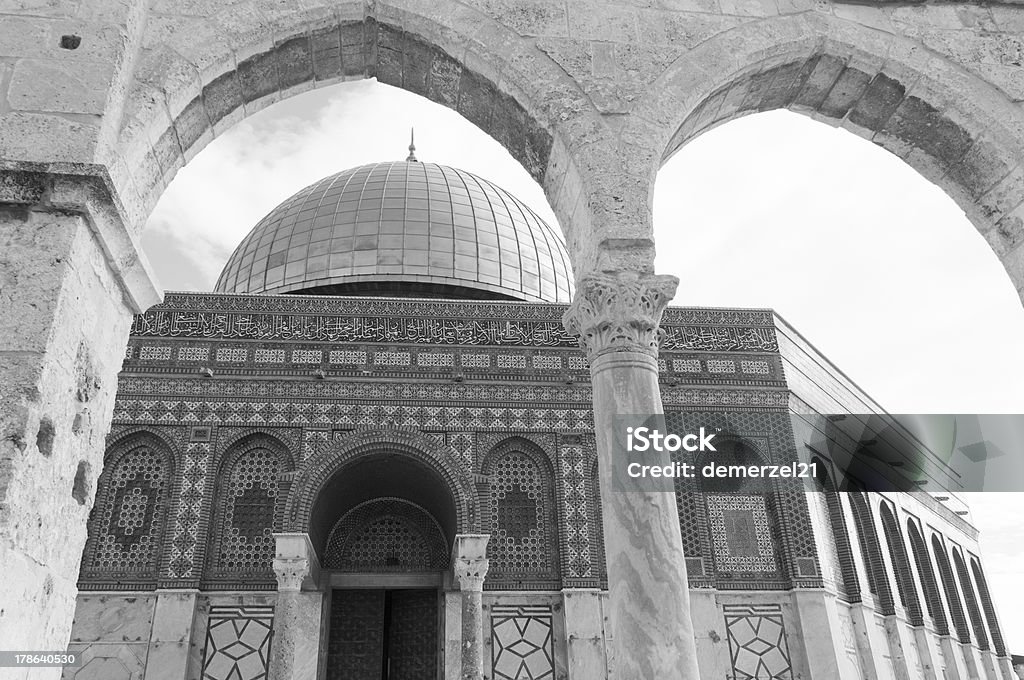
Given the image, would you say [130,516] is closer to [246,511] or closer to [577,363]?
[246,511]

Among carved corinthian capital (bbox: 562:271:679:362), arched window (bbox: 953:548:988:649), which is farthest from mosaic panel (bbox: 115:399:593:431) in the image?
arched window (bbox: 953:548:988:649)

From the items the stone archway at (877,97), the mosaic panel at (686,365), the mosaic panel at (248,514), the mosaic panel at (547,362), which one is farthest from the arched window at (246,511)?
the stone archway at (877,97)

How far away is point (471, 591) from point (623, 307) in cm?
670

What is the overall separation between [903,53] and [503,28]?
2.31 m

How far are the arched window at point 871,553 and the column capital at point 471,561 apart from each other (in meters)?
5.96

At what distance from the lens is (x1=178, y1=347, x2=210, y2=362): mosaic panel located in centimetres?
1079

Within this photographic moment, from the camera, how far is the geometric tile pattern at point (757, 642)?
32.4 ft

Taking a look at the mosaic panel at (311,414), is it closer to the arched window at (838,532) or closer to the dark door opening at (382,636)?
the dark door opening at (382,636)

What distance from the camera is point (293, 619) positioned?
9133 millimetres

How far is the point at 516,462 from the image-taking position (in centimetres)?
1082

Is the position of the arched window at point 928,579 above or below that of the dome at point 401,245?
below

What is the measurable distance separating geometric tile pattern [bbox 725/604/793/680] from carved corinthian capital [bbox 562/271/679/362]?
7.50 m

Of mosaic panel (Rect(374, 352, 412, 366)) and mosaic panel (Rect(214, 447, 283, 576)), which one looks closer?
mosaic panel (Rect(214, 447, 283, 576))

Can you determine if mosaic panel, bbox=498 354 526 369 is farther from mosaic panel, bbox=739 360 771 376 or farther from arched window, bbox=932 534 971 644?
arched window, bbox=932 534 971 644
